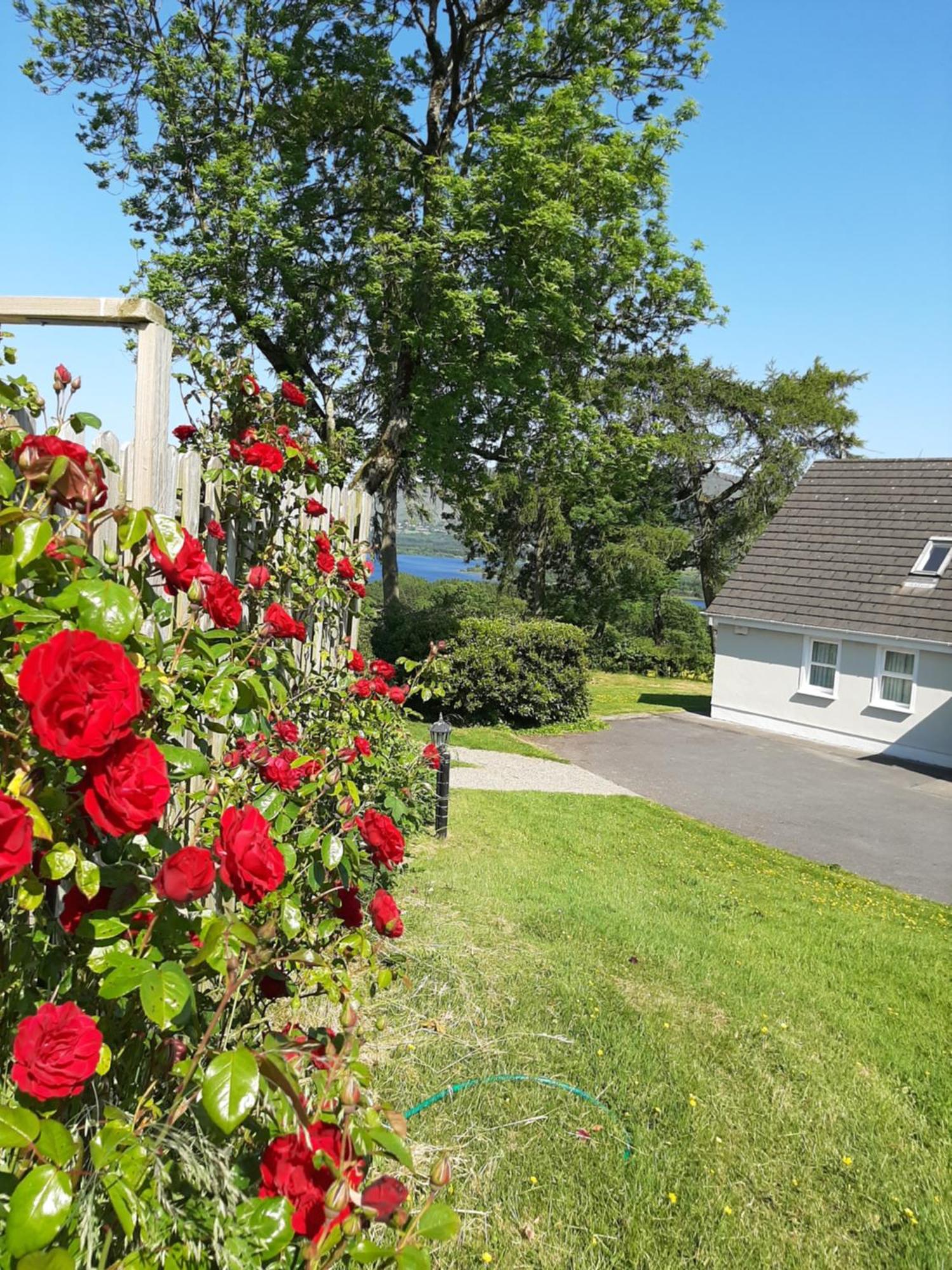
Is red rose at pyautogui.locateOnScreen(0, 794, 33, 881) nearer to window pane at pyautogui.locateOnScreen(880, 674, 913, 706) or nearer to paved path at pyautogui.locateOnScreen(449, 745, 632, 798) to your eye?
paved path at pyautogui.locateOnScreen(449, 745, 632, 798)

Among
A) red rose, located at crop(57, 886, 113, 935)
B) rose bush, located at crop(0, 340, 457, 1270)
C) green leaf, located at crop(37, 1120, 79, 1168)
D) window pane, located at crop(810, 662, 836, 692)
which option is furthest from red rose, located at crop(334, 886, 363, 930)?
window pane, located at crop(810, 662, 836, 692)

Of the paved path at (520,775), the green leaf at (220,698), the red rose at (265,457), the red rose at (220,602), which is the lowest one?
the paved path at (520,775)

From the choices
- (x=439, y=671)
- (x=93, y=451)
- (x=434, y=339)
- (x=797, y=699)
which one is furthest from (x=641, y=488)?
(x=93, y=451)

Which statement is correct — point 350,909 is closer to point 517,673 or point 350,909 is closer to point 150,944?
point 150,944

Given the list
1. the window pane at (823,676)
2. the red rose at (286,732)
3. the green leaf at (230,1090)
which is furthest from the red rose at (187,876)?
the window pane at (823,676)

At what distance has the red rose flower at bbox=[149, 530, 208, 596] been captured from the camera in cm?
184

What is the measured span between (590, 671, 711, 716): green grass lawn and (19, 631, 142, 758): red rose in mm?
18288

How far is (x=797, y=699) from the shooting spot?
18172 millimetres

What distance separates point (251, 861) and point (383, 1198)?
550mm

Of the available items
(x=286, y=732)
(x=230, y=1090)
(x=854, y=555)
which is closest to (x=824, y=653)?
(x=854, y=555)

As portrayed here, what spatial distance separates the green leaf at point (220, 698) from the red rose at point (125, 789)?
0.63 m

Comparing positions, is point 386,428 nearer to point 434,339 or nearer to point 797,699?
point 434,339

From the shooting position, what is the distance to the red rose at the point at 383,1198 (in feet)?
4.33

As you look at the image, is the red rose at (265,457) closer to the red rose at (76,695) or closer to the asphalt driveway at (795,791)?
the red rose at (76,695)
